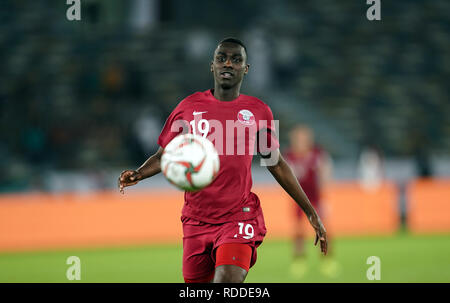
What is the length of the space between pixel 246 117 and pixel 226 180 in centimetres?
51

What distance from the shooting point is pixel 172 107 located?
18812mm

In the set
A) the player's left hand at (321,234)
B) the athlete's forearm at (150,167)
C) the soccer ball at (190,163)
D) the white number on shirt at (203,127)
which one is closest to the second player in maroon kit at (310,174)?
the player's left hand at (321,234)

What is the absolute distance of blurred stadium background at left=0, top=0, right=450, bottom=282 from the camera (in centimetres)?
1425

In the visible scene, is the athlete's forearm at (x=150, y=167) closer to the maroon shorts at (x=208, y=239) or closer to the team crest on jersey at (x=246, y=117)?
the maroon shorts at (x=208, y=239)

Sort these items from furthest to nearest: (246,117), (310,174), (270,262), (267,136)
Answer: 1. (270,262)
2. (310,174)
3. (267,136)
4. (246,117)

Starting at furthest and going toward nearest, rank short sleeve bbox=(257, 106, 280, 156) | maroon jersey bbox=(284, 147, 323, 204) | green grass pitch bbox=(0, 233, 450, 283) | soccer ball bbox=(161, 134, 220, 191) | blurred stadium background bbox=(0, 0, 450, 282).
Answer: blurred stadium background bbox=(0, 0, 450, 282), maroon jersey bbox=(284, 147, 323, 204), green grass pitch bbox=(0, 233, 450, 283), short sleeve bbox=(257, 106, 280, 156), soccer ball bbox=(161, 134, 220, 191)

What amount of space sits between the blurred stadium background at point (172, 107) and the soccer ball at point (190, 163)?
19.6 ft

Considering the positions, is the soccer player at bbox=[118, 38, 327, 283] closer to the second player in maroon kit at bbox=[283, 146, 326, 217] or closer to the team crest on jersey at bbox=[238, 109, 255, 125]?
the team crest on jersey at bbox=[238, 109, 255, 125]

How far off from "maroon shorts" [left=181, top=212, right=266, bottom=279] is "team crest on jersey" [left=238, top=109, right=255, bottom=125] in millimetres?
743

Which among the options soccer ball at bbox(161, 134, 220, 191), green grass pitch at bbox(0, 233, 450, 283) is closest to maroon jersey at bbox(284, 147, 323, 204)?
green grass pitch at bbox(0, 233, 450, 283)

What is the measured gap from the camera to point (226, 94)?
552cm

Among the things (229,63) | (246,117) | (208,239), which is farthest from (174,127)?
(208,239)

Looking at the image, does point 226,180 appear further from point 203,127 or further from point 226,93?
point 226,93
